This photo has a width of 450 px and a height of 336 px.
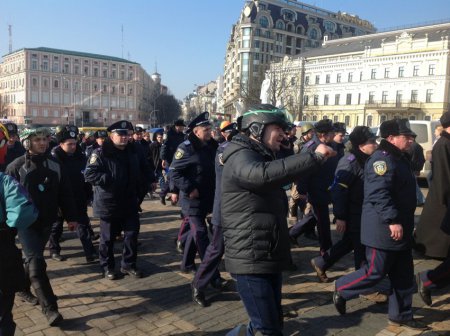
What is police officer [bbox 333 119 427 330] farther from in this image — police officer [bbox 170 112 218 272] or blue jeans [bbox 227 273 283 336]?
police officer [bbox 170 112 218 272]

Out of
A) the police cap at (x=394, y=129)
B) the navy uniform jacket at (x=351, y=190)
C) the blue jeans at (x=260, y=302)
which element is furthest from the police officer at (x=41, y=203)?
the police cap at (x=394, y=129)

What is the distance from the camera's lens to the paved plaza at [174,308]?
156 inches

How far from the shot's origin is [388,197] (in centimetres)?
380

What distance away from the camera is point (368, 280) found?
4.00 m

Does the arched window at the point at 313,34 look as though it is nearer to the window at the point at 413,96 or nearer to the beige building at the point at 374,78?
the beige building at the point at 374,78

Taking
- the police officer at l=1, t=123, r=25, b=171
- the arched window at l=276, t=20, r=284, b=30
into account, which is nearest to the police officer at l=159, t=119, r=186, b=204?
the police officer at l=1, t=123, r=25, b=171

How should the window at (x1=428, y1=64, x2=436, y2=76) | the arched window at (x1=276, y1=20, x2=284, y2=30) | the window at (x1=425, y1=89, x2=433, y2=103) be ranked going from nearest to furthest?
the window at (x1=428, y1=64, x2=436, y2=76)
the window at (x1=425, y1=89, x2=433, y2=103)
the arched window at (x1=276, y1=20, x2=284, y2=30)

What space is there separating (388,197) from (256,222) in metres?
1.73

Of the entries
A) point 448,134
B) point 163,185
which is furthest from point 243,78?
point 448,134

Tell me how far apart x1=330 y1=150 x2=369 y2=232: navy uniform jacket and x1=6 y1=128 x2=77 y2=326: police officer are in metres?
3.12

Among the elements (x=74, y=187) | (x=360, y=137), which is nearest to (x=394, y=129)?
(x=360, y=137)

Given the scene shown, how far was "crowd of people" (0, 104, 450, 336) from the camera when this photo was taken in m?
2.73

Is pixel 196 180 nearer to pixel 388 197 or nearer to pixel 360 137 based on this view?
pixel 360 137

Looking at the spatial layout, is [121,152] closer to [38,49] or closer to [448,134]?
[448,134]
